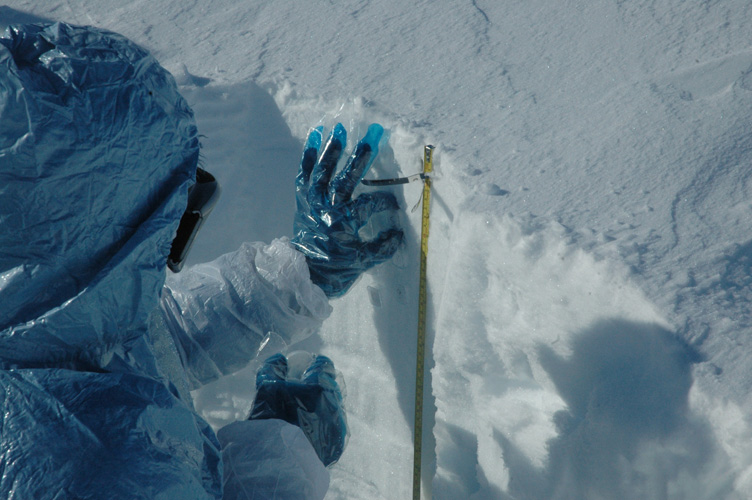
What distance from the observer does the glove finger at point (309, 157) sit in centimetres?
225

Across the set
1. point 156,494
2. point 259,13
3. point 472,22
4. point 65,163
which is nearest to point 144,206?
point 65,163

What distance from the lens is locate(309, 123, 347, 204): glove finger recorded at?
2.17 metres

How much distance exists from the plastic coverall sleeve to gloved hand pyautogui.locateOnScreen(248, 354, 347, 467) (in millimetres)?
151

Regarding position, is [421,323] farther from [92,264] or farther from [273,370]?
[92,264]

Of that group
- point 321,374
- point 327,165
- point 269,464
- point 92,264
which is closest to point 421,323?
point 321,374

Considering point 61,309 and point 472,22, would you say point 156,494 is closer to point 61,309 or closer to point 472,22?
point 61,309

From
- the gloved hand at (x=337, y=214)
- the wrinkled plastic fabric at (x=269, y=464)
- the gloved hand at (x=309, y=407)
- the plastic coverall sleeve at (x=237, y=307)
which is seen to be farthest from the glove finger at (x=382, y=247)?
the wrinkled plastic fabric at (x=269, y=464)

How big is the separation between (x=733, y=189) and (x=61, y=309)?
174cm

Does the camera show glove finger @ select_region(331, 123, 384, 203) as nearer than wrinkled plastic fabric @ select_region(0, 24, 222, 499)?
No

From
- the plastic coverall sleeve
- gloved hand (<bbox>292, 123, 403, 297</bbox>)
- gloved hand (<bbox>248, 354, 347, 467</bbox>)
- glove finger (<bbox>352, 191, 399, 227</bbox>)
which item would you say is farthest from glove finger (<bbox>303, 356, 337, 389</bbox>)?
glove finger (<bbox>352, 191, 399, 227</bbox>)

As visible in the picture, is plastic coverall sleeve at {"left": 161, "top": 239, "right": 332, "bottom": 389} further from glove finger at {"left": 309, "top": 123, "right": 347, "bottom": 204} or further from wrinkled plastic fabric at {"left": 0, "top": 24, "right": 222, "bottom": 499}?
wrinkled plastic fabric at {"left": 0, "top": 24, "right": 222, "bottom": 499}

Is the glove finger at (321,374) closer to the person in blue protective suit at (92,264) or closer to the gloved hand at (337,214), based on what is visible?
the gloved hand at (337,214)

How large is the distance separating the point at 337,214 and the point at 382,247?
0.74 ft

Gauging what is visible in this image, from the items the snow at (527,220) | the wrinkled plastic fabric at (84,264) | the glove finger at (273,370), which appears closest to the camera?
the wrinkled plastic fabric at (84,264)
